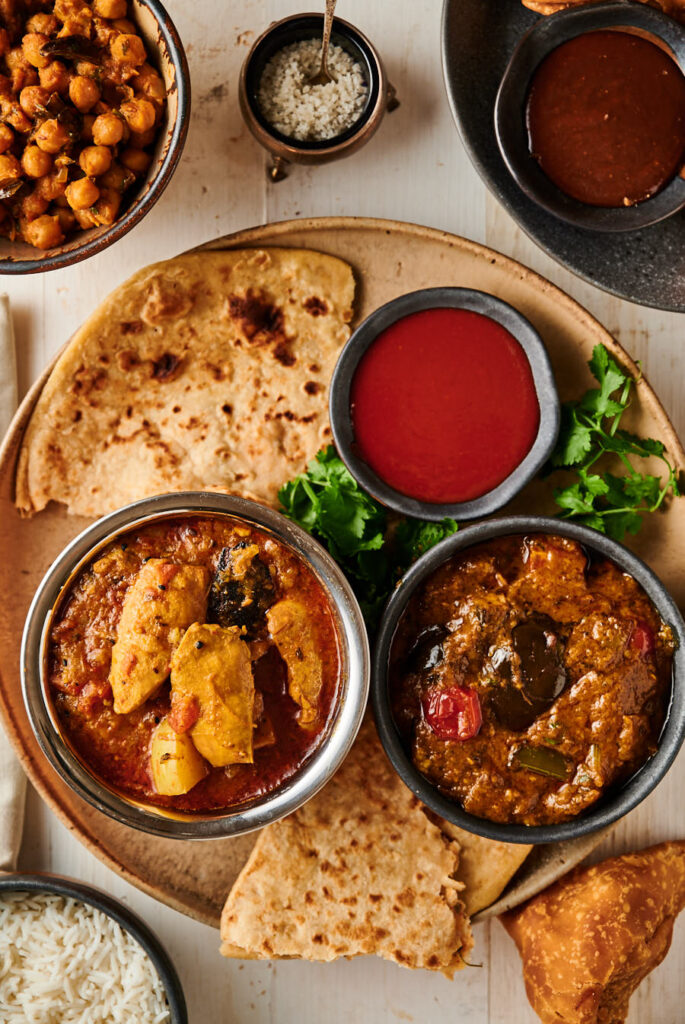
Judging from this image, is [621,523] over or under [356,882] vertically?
over

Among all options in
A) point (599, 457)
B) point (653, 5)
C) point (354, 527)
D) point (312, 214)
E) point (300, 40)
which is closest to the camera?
point (653, 5)

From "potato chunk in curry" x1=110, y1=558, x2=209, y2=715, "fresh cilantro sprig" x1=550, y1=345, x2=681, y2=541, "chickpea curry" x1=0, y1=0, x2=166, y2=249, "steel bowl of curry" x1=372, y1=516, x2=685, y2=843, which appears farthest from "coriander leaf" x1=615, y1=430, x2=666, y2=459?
"chickpea curry" x1=0, y1=0, x2=166, y2=249

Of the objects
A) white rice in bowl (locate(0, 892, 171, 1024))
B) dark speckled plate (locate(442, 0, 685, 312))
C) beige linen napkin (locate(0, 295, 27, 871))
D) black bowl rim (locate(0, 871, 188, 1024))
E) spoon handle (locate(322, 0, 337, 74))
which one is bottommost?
white rice in bowl (locate(0, 892, 171, 1024))

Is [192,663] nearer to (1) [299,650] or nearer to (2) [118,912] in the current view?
(1) [299,650]

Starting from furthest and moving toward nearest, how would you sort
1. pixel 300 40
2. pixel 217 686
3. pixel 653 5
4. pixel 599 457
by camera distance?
pixel 300 40
pixel 599 457
pixel 653 5
pixel 217 686

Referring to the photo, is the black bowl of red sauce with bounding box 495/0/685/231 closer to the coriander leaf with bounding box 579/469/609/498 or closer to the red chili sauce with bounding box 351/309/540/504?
the red chili sauce with bounding box 351/309/540/504

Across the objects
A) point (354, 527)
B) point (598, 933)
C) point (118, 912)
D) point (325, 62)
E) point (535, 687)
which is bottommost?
point (598, 933)

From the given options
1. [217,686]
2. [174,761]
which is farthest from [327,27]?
[174,761]

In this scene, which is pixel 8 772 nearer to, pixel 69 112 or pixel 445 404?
pixel 445 404

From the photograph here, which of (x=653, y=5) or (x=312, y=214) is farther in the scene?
(x=312, y=214)
